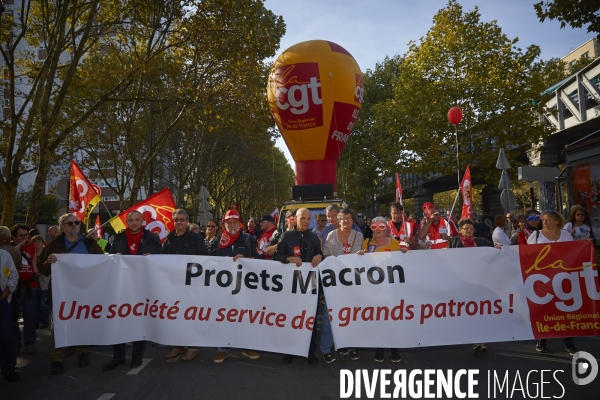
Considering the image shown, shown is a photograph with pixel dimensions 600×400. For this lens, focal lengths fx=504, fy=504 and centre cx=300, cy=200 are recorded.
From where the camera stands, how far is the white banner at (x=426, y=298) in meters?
5.88

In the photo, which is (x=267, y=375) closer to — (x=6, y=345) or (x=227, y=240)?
(x=227, y=240)

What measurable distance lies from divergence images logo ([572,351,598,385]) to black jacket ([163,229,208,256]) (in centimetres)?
450

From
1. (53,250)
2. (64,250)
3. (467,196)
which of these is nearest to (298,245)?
(64,250)

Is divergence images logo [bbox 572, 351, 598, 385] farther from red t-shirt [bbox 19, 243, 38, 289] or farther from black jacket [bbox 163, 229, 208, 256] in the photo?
red t-shirt [bbox 19, 243, 38, 289]

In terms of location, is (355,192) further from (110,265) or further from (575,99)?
(110,265)

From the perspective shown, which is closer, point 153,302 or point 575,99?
point 153,302

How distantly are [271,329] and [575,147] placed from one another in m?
10.1

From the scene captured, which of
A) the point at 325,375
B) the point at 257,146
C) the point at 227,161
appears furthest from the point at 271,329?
the point at 227,161

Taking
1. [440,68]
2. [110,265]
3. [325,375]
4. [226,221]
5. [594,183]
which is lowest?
[325,375]

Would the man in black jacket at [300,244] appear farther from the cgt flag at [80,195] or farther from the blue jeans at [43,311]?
the blue jeans at [43,311]

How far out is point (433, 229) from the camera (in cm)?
1062

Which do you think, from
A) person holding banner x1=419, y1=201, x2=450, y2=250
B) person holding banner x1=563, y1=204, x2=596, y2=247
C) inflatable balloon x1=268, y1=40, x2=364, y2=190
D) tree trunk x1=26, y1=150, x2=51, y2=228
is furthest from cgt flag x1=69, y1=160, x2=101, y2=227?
inflatable balloon x1=268, y1=40, x2=364, y2=190

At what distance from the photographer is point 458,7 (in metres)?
25.0

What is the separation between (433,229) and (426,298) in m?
4.85
